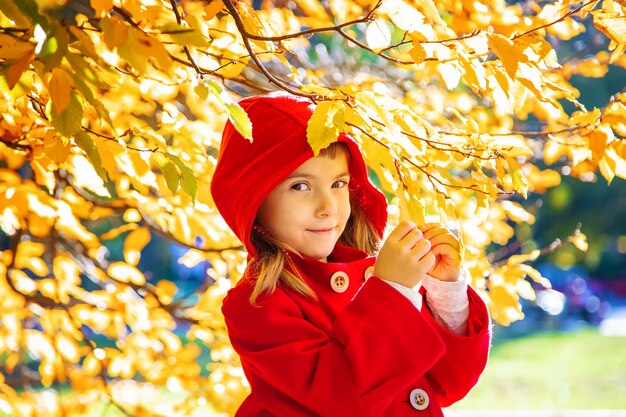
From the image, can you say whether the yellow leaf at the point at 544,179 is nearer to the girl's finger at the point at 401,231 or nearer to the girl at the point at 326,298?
the girl at the point at 326,298

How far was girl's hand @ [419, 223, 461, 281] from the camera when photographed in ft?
5.28

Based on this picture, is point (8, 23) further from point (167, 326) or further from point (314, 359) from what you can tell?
point (167, 326)

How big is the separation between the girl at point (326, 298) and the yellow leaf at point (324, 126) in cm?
22

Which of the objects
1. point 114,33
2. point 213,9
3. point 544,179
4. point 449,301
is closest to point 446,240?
point 449,301

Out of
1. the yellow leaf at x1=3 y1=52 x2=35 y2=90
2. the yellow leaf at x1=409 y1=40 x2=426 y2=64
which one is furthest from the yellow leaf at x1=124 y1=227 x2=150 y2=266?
the yellow leaf at x1=3 y1=52 x2=35 y2=90

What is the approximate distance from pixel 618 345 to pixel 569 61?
24.7ft

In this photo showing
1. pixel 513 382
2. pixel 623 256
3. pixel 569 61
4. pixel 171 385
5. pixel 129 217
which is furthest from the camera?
pixel 623 256

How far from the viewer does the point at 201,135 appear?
2.06m

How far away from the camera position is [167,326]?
286 cm

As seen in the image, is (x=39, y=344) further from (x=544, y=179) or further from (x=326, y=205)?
(x=544, y=179)

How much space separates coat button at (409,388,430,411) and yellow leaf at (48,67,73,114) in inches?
32.1

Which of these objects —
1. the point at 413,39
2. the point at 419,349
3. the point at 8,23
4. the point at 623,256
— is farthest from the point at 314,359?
the point at 623,256

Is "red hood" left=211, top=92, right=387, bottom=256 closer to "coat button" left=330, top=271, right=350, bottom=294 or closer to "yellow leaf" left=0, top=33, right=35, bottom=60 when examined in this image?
"coat button" left=330, top=271, right=350, bottom=294

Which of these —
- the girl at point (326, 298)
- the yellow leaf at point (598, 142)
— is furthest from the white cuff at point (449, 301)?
the yellow leaf at point (598, 142)
